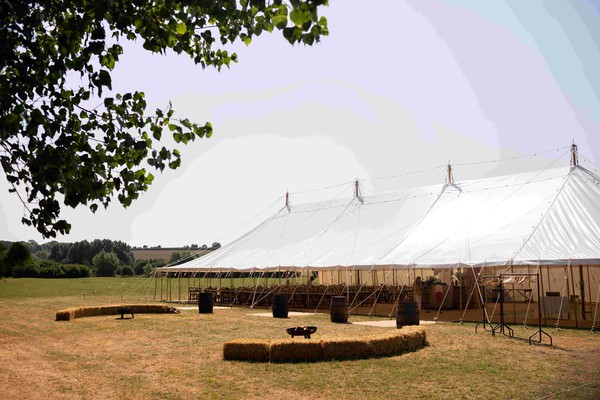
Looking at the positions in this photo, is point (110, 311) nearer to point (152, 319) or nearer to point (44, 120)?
point (152, 319)

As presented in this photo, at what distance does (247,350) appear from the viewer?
9992mm

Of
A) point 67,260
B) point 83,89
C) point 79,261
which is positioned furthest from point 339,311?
point 67,260

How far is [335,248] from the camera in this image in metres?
21.4

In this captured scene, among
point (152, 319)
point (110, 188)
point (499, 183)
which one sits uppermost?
point (499, 183)

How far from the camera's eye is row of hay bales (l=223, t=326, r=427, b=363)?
9.73 meters

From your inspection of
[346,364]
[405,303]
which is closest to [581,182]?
[405,303]

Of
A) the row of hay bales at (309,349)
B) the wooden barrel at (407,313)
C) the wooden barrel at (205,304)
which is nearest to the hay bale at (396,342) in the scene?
the row of hay bales at (309,349)

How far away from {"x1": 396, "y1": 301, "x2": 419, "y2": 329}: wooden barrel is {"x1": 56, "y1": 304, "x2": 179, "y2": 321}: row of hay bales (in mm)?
9346

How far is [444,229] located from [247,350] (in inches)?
401

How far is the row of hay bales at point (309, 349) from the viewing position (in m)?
9.73

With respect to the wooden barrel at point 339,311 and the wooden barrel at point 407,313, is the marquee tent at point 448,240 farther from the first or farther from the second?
the wooden barrel at point 407,313

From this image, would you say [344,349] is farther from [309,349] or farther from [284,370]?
[284,370]

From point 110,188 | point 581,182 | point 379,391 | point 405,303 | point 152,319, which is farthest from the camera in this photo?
point 152,319

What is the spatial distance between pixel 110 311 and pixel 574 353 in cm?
1483
